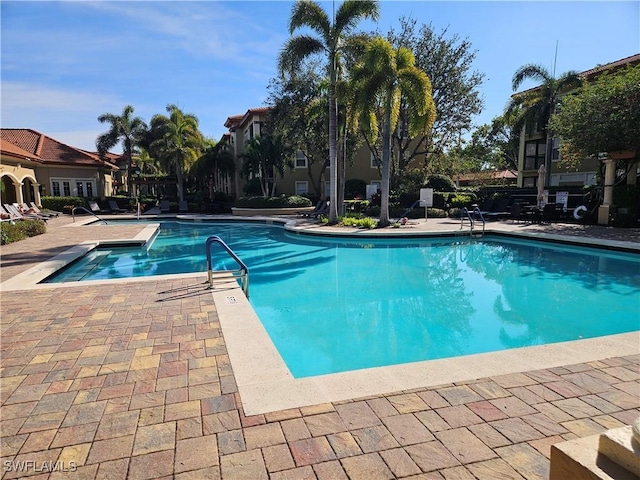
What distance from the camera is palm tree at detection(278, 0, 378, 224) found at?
1538cm

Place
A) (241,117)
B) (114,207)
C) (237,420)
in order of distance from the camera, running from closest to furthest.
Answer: (237,420), (114,207), (241,117)

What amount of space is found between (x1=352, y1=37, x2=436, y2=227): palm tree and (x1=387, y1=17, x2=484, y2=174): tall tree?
5420mm

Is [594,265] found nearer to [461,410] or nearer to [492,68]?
[461,410]

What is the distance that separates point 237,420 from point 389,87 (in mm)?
14809

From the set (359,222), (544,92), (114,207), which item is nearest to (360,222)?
(359,222)

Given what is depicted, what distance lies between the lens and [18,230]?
12586mm

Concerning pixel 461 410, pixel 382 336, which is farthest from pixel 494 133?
pixel 461 410

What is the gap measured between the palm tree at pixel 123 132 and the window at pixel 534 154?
31.9 m

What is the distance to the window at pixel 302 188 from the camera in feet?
99.4

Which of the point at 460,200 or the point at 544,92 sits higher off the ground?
the point at 544,92

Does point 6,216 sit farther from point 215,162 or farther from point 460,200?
point 460,200

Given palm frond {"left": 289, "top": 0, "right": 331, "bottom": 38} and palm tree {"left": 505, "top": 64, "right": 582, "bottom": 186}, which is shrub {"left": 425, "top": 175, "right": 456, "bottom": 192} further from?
palm frond {"left": 289, "top": 0, "right": 331, "bottom": 38}

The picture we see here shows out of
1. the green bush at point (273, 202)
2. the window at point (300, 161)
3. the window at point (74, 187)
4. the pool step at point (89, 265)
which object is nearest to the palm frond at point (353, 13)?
the green bush at point (273, 202)

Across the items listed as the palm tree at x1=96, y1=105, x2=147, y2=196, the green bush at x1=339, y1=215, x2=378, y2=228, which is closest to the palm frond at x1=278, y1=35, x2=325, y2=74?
the green bush at x1=339, y1=215, x2=378, y2=228
